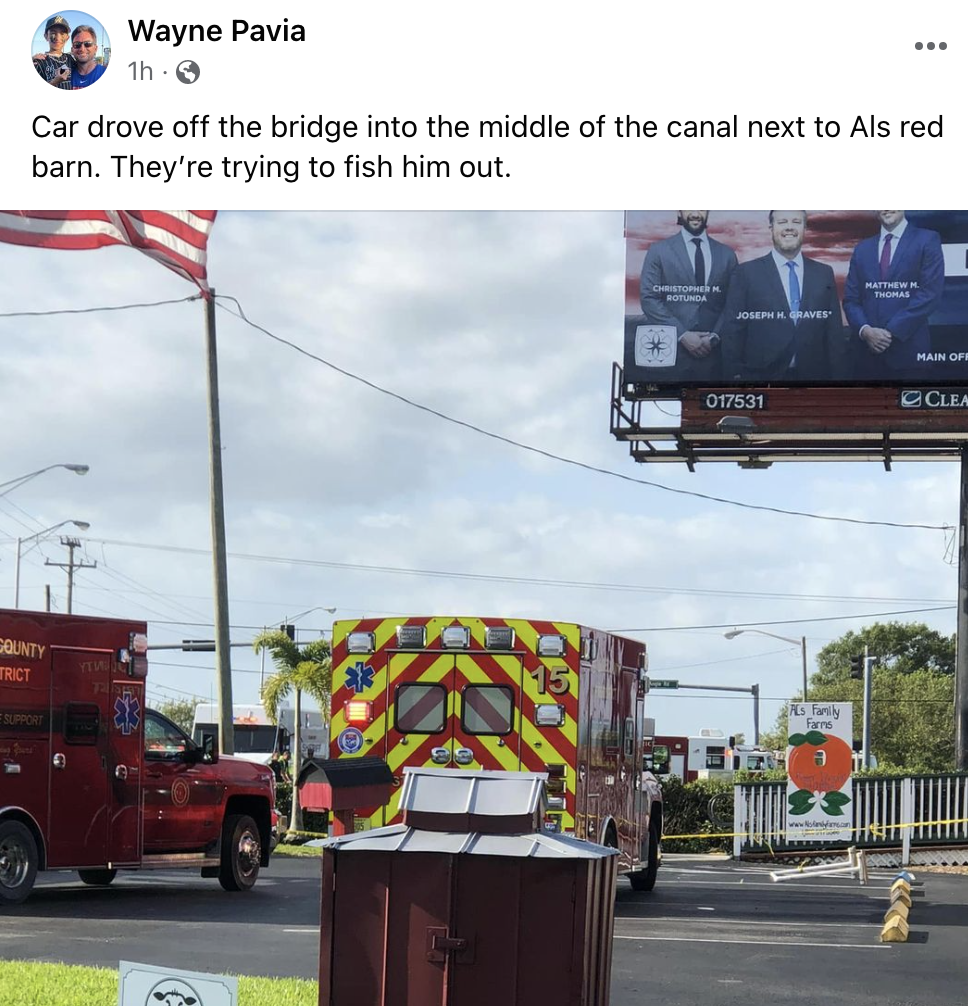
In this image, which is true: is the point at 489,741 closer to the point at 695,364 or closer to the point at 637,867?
the point at 637,867

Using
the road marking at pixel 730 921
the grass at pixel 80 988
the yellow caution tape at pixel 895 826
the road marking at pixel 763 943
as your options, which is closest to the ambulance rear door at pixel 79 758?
the grass at pixel 80 988

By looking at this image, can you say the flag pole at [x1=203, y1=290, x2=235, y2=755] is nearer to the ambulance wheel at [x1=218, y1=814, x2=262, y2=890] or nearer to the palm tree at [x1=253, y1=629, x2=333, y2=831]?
the ambulance wheel at [x1=218, y1=814, x2=262, y2=890]

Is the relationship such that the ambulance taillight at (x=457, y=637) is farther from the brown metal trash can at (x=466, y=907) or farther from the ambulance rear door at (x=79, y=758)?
the brown metal trash can at (x=466, y=907)

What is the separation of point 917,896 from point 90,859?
9962mm

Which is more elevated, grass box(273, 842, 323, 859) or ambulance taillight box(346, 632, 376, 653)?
ambulance taillight box(346, 632, 376, 653)

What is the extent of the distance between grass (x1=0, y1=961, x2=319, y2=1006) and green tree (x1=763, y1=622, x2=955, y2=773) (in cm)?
6563

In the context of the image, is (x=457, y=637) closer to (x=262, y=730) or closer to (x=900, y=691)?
(x=262, y=730)

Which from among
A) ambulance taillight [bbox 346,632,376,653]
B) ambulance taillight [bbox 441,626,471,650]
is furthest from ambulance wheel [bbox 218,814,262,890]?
ambulance taillight [bbox 441,626,471,650]

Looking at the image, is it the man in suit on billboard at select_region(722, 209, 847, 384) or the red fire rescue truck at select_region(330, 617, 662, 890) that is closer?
the red fire rescue truck at select_region(330, 617, 662, 890)

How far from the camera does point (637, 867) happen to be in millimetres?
19172

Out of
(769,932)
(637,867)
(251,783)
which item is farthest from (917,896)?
(251,783)

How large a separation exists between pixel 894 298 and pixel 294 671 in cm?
1503
